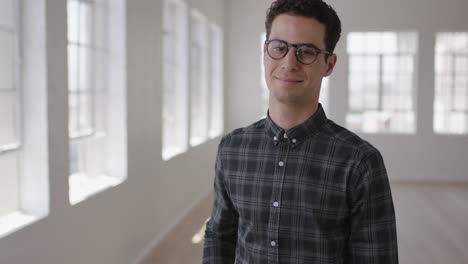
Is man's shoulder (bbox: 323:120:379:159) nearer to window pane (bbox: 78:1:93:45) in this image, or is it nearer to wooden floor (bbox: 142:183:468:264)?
window pane (bbox: 78:1:93:45)

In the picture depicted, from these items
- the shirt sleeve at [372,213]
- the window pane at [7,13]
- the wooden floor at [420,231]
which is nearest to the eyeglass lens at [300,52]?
the shirt sleeve at [372,213]

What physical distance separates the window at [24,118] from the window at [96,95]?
444mm

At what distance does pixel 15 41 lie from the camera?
279 centimetres

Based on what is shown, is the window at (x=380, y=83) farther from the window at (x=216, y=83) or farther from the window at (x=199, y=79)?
the window at (x=199, y=79)

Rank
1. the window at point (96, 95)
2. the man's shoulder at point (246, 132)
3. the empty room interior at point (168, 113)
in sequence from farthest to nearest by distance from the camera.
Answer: the window at point (96, 95) < the empty room interior at point (168, 113) < the man's shoulder at point (246, 132)

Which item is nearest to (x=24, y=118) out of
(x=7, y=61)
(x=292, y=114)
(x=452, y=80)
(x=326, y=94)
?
(x=7, y=61)

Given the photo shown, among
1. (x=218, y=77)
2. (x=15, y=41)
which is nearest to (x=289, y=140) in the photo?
(x=15, y=41)

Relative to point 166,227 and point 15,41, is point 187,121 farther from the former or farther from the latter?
point 15,41

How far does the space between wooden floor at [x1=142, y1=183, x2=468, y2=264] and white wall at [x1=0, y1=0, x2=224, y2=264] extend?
0.55 ft

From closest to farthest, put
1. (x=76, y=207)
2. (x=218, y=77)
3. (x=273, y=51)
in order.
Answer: (x=273, y=51)
(x=76, y=207)
(x=218, y=77)

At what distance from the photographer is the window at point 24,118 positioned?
275cm

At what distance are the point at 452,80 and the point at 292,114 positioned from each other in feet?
29.8

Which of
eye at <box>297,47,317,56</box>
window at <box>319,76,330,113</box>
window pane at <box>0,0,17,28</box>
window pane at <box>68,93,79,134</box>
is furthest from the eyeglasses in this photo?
window at <box>319,76,330,113</box>

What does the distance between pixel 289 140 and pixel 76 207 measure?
2317 millimetres
